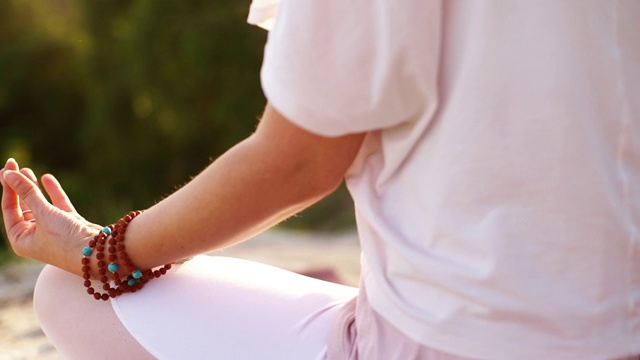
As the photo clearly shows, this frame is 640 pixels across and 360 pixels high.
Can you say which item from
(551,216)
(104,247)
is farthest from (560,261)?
(104,247)

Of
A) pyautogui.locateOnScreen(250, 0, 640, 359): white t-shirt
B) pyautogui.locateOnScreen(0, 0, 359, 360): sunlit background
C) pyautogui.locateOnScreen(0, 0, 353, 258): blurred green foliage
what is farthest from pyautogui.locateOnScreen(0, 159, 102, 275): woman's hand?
pyautogui.locateOnScreen(0, 0, 353, 258): blurred green foliage

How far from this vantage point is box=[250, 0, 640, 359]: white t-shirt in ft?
3.30

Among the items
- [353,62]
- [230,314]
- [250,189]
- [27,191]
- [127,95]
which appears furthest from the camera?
[127,95]

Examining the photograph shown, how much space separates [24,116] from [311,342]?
587 centimetres

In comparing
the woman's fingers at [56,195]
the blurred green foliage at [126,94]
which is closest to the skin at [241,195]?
the woman's fingers at [56,195]

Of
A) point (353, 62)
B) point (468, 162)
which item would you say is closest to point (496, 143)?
point (468, 162)

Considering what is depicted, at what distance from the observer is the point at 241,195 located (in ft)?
3.71

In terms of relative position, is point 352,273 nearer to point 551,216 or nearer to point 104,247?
point 104,247

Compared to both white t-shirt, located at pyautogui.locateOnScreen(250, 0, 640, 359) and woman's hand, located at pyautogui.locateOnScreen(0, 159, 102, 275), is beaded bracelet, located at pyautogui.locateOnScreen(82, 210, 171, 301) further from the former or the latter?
white t-shirt, located at pyautogui.locateOnScreen(250, 0, 640, 359)

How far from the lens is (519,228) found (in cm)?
104

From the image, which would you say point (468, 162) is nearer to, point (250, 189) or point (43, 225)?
point (250, 189)

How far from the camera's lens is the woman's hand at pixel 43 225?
4.31 feet

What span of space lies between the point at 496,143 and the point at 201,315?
0.45 m

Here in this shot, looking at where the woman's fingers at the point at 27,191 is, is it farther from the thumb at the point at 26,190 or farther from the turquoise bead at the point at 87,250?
the turquoise bead at the point at 87,250
